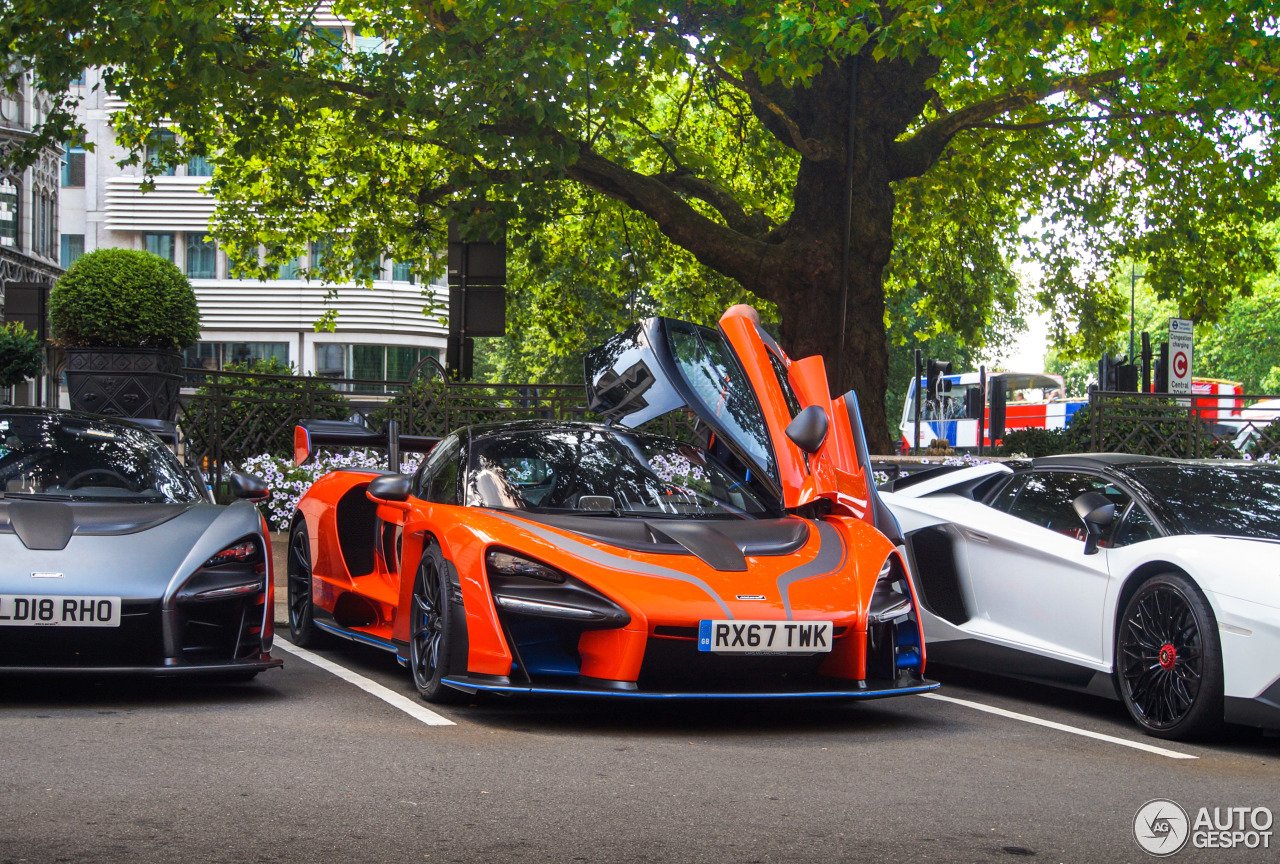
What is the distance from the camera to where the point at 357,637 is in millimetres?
7383

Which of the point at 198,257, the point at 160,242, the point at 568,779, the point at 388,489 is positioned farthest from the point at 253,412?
the point at 160,242

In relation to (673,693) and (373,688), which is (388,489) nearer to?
(373,688)


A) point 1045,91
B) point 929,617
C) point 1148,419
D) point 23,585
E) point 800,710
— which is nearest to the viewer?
point 23,585

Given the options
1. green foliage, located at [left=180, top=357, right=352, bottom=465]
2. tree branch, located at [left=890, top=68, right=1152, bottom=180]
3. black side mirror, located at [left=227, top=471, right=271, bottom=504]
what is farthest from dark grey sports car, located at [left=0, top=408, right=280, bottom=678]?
tree branch, located at [left=890, top=68, right=1152, bottom=180]

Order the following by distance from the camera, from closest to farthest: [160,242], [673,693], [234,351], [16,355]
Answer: [673,693] < [16,355] < [234,351] < [160,242]

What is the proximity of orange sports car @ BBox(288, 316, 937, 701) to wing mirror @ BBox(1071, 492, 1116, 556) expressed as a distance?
874 millimetres

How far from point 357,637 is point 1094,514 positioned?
150 inches

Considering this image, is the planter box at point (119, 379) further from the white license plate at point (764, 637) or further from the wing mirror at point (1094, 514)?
the wing mirror at point (1094, 514)

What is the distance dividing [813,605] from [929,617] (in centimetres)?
202

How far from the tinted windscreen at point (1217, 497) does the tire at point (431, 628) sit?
324cm

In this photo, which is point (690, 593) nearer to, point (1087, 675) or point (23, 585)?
point (1087, 675)

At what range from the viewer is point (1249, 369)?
57562mm

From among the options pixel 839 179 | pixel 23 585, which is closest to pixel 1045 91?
pixel 839 179

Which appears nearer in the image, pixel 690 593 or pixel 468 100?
pixel 690 593
